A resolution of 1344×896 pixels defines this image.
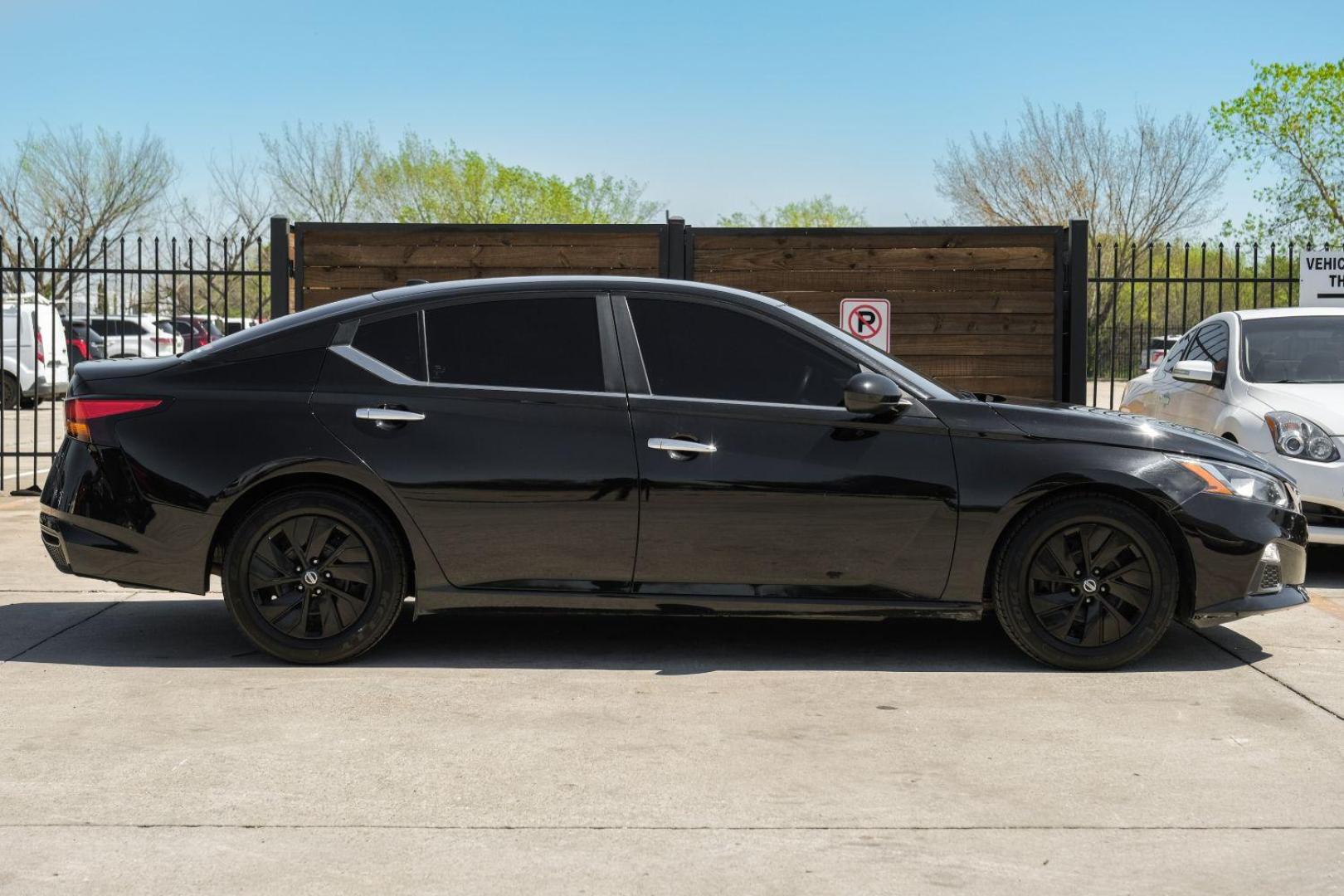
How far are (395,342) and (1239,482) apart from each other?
3469mm

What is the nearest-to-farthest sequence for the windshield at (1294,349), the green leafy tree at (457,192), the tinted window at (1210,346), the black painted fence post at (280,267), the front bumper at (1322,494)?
1. the front bumper at (1322,494)
2. the windshield at (1294,349)
3. the tinted window at (1210,346)
4. the black painted fence post at (280,267)
5. the green leafy tree at (457,192)

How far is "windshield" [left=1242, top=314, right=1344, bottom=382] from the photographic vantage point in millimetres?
9219

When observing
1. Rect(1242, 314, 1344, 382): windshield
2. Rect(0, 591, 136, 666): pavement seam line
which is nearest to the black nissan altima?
Rect(0, 591, 136, 666): pavement seam line

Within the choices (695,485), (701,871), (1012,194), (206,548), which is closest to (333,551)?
(206,548)

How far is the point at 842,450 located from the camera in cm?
591

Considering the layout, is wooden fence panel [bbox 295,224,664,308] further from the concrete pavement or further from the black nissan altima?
the black nissan altima

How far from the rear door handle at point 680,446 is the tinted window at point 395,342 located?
102 centimetres

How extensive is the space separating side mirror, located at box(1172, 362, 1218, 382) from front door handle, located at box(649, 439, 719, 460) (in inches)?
174

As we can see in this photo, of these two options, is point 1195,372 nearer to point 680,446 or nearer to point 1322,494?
point 1322,494

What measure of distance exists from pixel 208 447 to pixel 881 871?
11.2 feet

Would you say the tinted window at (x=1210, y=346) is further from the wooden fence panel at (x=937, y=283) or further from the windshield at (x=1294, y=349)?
the wooden fence panel at (x=937, y=283)

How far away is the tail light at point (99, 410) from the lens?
607 cm

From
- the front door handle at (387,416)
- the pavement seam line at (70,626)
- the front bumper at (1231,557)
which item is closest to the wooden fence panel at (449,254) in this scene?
the pavement seam line at (70,626)

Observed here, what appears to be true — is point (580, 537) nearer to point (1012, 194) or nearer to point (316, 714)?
point (316, 714)
